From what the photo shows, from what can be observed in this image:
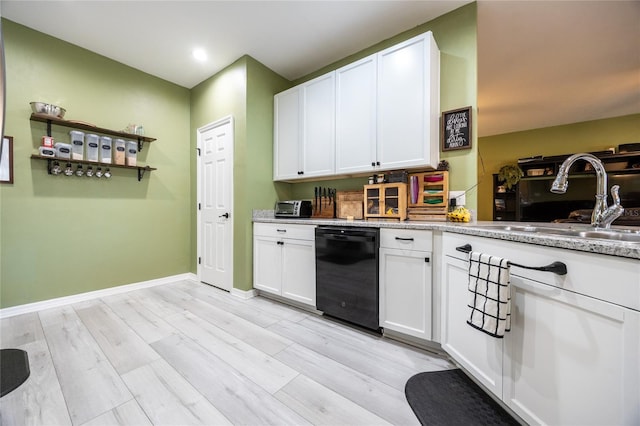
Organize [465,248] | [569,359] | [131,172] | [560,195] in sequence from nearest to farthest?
[569,359], [465,248], [131,172], [560,195]

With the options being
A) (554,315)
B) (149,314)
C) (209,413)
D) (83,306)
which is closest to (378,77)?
(554,315)

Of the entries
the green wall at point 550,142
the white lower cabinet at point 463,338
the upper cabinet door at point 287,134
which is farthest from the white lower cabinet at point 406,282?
the green wall at point 550,142

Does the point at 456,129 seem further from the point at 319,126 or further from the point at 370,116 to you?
the point at 319,126

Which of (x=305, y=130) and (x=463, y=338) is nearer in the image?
(x=463, y=338)

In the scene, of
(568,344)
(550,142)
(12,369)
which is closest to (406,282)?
(568,344)

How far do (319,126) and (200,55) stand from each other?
A: 1667 millimetres

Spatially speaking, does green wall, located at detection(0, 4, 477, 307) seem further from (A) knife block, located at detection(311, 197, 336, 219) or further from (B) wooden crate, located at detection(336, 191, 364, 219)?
(A) knife block, located at detection(311, 197, 336, 219)

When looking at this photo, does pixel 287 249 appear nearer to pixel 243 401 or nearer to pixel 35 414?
pixel 243 401

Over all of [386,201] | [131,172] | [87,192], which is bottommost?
[386,201]

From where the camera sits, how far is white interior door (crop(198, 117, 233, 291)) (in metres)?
3.01

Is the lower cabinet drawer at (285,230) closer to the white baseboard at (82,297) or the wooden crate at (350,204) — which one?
the wooden crate at (350,204)

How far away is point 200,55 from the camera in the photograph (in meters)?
2.83

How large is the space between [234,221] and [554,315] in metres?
2.81

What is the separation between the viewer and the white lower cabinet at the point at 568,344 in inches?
28.4
